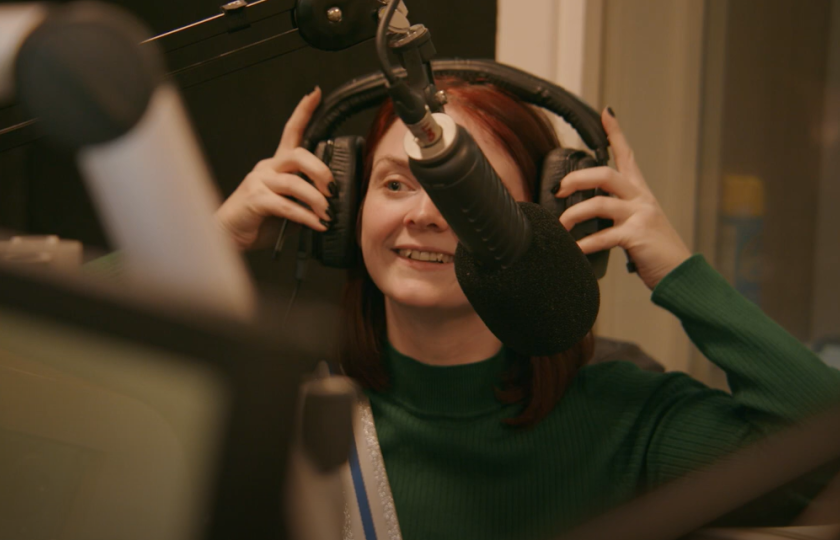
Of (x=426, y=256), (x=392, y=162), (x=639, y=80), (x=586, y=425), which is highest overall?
(x=639, y=80)

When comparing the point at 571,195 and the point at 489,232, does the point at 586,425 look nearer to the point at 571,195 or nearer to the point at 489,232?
the point at 571,195

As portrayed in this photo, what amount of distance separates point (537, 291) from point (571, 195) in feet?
1.26

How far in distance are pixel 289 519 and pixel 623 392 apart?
0.82 meters

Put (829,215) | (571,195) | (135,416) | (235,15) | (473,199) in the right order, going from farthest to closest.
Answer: (829,215) < (571,195) < (235,15) < (473,199) < (135,416)

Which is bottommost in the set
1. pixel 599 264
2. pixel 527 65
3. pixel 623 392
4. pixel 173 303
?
pixel 623 392

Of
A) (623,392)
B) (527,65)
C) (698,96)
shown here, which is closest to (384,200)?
(623,392)

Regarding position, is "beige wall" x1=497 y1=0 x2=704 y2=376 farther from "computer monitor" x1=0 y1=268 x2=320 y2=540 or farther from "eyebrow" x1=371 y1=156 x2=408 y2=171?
"computer monitor" x1=0 y1=268 x2=320 y2=540

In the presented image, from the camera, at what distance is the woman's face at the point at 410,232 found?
88 cm

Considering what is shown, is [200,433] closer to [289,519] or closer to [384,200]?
[289,519]

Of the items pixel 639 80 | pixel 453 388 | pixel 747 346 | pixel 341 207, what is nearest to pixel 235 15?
pixel 341 207

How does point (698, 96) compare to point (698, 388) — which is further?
point (698, 96)

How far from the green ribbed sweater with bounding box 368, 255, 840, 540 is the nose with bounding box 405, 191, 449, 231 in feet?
0.70

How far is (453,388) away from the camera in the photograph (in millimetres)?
979

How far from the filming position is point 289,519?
0.27 meters
